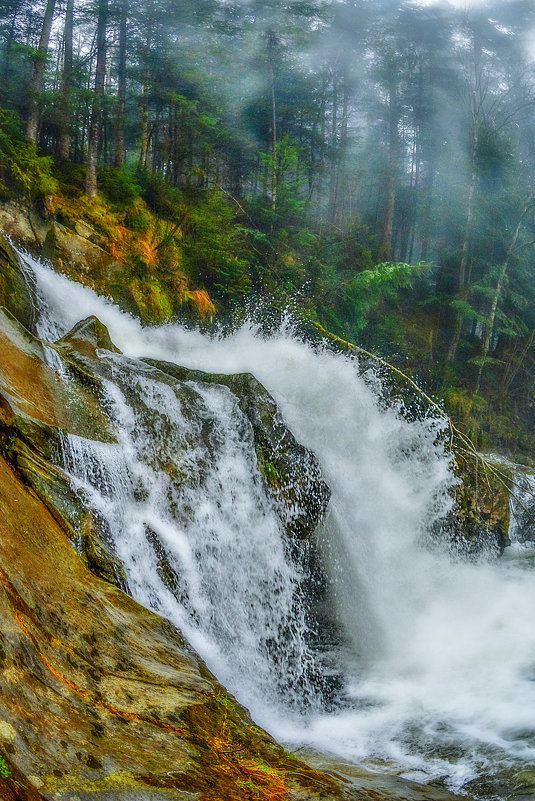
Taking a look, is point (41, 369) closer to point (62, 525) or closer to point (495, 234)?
point (62, 525)

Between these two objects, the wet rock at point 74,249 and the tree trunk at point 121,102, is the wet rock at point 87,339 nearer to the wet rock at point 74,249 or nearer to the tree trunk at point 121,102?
the wet rock at point 74,249

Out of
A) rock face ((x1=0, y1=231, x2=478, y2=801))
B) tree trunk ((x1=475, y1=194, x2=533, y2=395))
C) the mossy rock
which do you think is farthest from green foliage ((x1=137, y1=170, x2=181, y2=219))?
tree trunk ((x1=475, y1=194, x2=533, y2=395))

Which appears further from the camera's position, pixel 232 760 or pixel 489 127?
pixel 489 127

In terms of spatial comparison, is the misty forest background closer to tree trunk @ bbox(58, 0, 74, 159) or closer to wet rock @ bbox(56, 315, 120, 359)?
tree trunk @ bbox(58, 0, 74, 159)

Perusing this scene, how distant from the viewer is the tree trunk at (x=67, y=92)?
1391 cm

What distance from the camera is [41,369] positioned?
19.5 feet

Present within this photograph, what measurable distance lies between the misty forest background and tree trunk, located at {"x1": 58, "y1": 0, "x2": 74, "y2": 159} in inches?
2.4

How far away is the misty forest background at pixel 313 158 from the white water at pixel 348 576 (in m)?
3.86

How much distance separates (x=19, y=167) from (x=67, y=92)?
4320mm

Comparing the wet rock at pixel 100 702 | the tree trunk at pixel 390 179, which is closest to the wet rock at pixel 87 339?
the wet rock at pixel 100 702

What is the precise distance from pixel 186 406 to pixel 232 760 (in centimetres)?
476

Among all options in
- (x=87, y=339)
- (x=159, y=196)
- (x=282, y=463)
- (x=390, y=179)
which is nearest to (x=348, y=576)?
(x=282, y=463)

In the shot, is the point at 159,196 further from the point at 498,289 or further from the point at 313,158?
the point at 498,289

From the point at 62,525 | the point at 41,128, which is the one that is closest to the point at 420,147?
the point at 41,128
